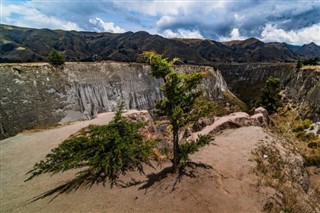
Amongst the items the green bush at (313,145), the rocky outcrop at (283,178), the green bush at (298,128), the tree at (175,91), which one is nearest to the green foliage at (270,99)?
the green bush at (298,128)

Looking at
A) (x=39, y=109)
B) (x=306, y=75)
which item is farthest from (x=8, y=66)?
(x=306, y=75)

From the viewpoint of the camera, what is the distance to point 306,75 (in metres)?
71.7

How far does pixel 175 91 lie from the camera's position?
976 centimetres

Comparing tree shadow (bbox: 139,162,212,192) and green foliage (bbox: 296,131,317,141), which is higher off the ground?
tree shadow (bbox: 139,162,212,192)

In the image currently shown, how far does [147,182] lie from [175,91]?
399 centimetres

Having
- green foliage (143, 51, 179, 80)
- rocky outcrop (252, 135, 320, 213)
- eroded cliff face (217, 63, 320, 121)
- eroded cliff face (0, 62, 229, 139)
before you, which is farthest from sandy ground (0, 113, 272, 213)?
eroded cliff face (217, 63, 320, 121)

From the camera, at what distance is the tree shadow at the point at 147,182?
10.3 metres

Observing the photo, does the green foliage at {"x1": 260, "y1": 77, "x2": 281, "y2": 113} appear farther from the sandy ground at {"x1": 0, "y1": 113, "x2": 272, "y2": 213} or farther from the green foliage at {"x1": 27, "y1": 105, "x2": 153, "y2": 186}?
the green foliage at {"x1": 27, "y1": 105, "x2": 153, "y2": 186}

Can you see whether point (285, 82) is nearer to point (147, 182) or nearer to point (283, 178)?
point (283, 178)

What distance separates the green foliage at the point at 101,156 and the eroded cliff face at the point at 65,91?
76.9 ft

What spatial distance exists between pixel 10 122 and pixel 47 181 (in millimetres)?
26432

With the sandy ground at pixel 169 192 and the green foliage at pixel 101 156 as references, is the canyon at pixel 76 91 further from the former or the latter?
the sandy ground at pixel 169 192

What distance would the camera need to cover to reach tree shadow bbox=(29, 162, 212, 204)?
10258mm

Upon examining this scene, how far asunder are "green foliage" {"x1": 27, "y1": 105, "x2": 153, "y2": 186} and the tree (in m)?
3.04
